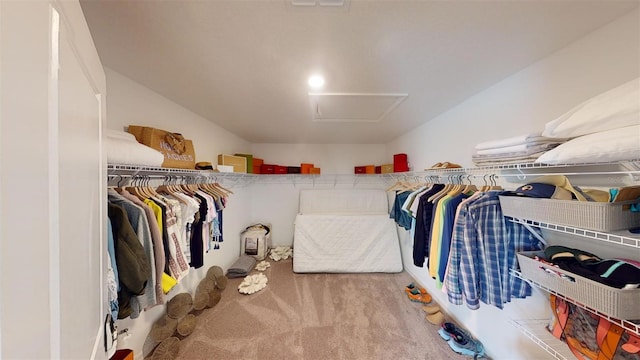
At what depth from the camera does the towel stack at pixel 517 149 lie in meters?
1.01

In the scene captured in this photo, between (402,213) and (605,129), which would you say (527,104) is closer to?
(605,129)

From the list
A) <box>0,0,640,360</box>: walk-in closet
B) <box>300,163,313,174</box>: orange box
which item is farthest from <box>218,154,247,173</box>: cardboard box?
<box>300,163,313,174</box>: orange box

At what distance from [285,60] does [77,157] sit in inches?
40.4

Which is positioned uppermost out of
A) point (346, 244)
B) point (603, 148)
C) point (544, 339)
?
point (603, 148)

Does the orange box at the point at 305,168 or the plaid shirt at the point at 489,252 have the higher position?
the orange box at the point at 305,168

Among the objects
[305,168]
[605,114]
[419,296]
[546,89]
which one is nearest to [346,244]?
[419,296]

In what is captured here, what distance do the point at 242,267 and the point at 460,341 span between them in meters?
2.53

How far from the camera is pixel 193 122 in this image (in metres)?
2.11

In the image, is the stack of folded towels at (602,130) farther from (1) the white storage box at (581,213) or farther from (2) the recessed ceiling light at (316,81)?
(2) the recessed ceiling light at (316,81)

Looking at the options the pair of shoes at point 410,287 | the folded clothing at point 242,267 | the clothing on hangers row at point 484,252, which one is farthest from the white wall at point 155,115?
the pair of shoes at point 410,287

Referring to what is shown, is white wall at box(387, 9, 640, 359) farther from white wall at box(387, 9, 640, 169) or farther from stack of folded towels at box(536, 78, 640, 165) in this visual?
stack of folded towels at box(536, 78, 640, 165)

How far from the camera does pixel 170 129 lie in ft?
5.91

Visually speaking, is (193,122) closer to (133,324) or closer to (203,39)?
(203,39)

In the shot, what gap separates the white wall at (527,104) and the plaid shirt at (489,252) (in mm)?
280
